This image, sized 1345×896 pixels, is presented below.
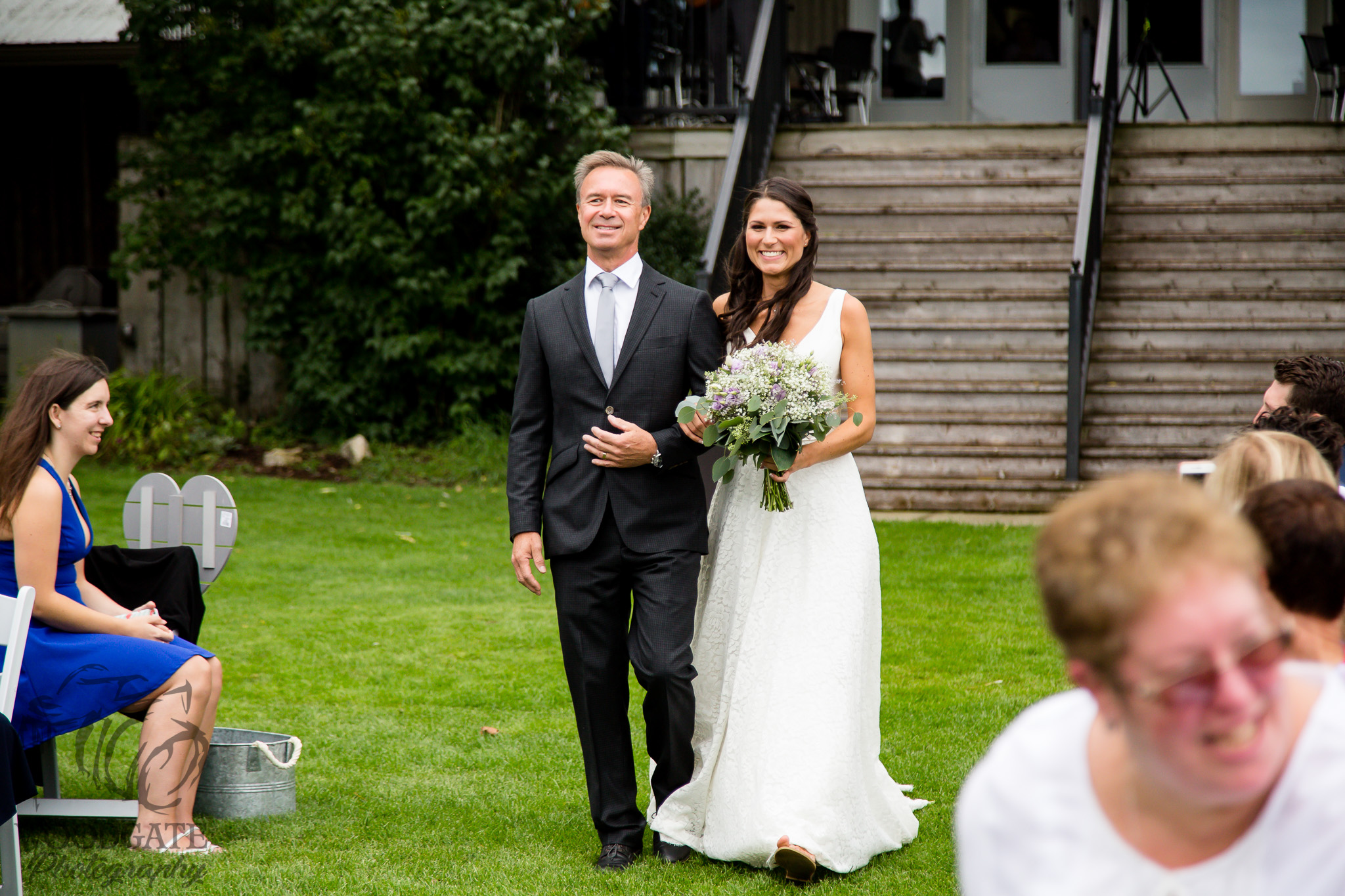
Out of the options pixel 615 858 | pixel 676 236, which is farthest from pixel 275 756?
pixel 676 236

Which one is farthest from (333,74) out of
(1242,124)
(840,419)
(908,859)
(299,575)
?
(908,859)

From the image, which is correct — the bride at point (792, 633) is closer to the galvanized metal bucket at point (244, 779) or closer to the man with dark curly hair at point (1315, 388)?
the man with dark curly hair at point (1315, 388)

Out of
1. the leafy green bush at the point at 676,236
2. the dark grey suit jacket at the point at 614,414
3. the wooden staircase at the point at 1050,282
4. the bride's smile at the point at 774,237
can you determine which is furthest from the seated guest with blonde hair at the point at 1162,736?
the leafy green bush at the point at 676,236

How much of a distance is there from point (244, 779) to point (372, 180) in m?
8.68

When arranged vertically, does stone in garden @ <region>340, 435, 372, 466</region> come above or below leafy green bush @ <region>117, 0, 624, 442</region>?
below

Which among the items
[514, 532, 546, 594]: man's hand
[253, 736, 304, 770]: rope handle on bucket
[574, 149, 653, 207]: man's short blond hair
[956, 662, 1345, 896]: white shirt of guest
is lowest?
[253, 736, 304, 770]: rope handle on bucket

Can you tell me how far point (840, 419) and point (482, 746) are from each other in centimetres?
223

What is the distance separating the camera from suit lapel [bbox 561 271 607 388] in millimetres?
4109

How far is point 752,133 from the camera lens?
1157cm

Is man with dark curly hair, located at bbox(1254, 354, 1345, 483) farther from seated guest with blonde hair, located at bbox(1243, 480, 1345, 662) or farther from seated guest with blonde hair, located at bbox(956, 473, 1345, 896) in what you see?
seated guest with blonde hair, located at bbox(956, 473, 1345, 896)

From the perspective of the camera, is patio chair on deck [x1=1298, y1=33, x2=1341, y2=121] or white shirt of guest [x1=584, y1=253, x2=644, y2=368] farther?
patio chair on deck [x1=1298, y1=33, x2=1341, y2=121]

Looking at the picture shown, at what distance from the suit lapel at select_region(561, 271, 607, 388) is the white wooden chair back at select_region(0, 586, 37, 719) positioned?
1746 mm

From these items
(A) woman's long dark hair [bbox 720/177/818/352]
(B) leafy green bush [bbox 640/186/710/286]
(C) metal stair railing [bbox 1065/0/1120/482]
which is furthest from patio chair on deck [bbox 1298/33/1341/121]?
(A) woman's long dark hair [bbox 720/177/818/352]

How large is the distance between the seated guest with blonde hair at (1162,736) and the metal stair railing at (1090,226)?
8.22 metres
